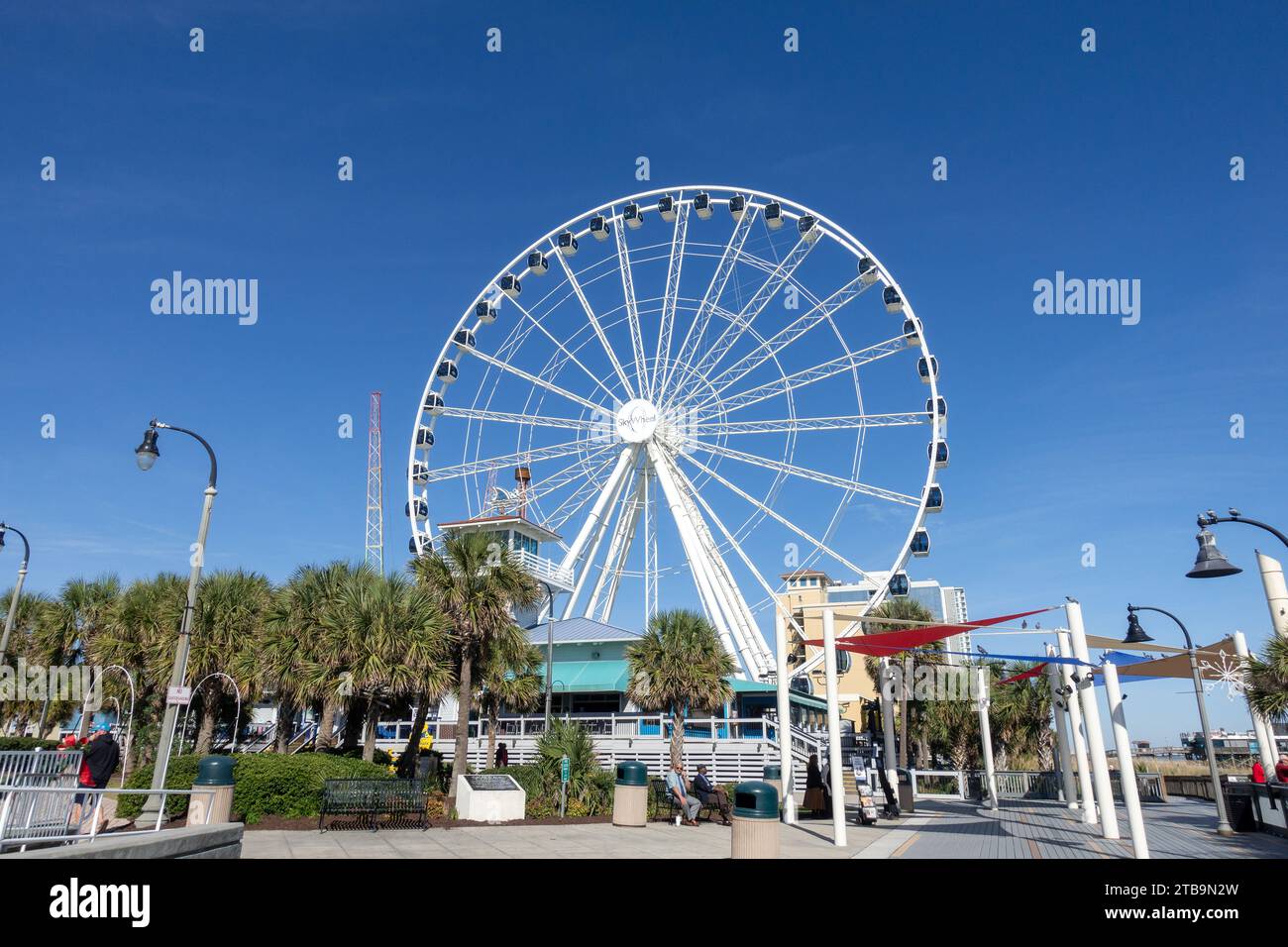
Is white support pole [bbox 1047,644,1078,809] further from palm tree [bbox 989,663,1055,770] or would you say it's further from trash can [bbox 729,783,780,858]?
palm tree [bbox 989,663,1055,770]

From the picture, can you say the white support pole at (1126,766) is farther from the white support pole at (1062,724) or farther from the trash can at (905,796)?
the trash can at (905,796)

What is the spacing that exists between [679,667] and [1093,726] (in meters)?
12.3

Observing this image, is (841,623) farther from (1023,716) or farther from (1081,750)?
(1081,750)

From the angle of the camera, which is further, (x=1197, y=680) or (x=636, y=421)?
(x=636, y=421)

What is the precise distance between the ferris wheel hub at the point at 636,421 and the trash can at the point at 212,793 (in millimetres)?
24189

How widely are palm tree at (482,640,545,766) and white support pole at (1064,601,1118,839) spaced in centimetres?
1412

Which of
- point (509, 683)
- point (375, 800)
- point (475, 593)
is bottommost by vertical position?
point (375, 800)

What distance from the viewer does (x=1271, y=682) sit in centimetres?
1580

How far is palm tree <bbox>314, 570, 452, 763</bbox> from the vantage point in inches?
812

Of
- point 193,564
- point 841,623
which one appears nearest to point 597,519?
point 193,564
